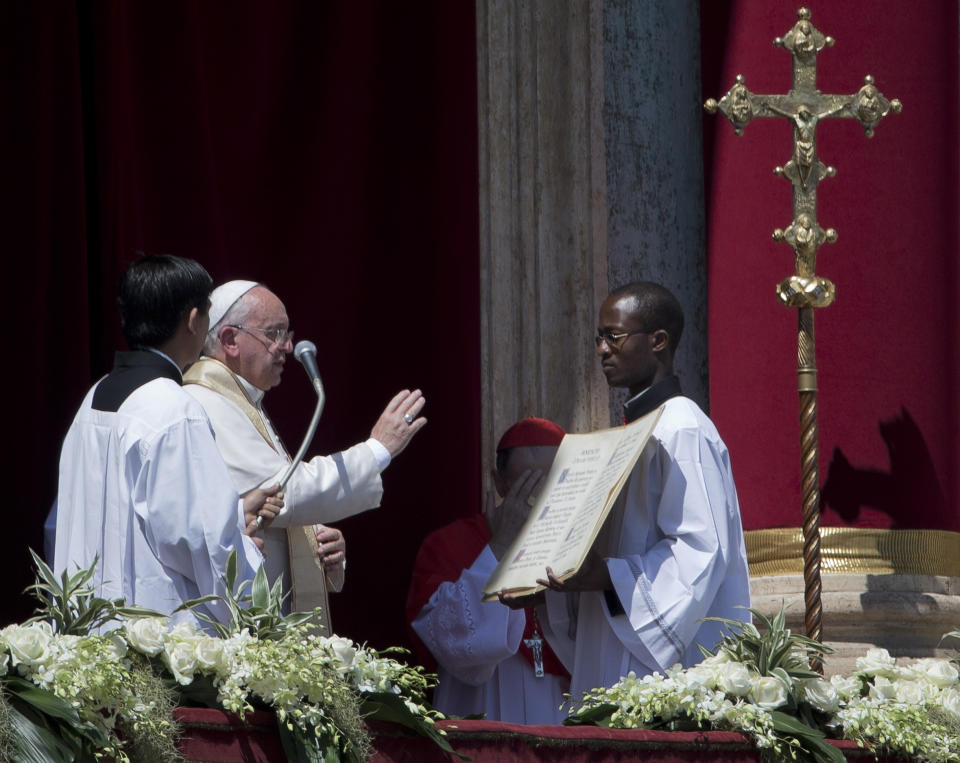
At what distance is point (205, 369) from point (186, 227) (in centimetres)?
100

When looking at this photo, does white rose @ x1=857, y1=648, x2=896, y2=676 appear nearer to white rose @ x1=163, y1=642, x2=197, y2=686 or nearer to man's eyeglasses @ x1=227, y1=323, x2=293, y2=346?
white rose @ x1=163, y1=642, x2=197, y2=686

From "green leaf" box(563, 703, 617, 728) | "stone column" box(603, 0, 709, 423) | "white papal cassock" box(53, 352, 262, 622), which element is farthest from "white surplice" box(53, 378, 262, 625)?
"stone column" box(603, 0, 709, 423)

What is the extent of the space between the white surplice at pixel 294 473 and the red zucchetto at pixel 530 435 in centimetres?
81

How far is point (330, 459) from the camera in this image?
4727 mm

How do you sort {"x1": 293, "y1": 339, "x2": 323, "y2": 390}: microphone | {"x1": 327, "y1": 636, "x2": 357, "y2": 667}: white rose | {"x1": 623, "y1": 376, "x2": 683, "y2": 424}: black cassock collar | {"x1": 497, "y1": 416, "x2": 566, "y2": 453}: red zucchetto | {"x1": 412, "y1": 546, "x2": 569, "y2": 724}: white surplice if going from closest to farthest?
{"x1": 327, "y1": 636, "x2": 357, "y2": 667}: white rose
{"x1": 293, "y1": 339, "x2": 323, "y2": 390}: microphone
{"x1": 623, "y1": 376, "x2": 683, "y2": 424}: black cassock collar
{"x1": 412, "y1": 546, "x2": 569, "y2": 724}: white surplice
{"x1": 497, "y1": 416, "x2": 566, "y2": 453}: red zucchetto

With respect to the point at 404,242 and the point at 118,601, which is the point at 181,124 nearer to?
the point at 404,242

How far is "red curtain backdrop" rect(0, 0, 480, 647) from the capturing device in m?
5.56

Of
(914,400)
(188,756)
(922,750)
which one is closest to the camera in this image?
(188,756)

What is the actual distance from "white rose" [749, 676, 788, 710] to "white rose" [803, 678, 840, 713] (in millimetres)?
73

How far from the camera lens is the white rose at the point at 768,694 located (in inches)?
137

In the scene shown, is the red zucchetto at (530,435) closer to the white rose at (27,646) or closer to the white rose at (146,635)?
the white rose at (146,635)

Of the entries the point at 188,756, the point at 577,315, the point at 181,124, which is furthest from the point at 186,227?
the point at 188,756

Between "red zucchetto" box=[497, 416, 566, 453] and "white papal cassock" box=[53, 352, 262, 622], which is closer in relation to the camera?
"white papal cassock" box=[53, 352, 262, 622]

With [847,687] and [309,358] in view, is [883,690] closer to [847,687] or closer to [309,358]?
[847,687]
